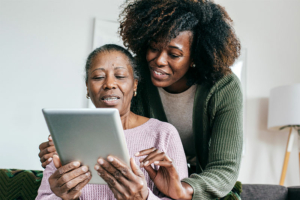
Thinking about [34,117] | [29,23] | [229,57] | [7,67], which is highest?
[29,23]

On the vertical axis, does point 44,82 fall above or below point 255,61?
below

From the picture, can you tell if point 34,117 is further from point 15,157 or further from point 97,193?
point 97,193

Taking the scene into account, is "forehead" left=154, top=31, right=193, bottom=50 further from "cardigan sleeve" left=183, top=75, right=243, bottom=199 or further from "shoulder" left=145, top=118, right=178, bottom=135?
"shoulder" left=145, top=118, right=178, bottom=135

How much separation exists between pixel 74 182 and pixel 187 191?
0.39 m

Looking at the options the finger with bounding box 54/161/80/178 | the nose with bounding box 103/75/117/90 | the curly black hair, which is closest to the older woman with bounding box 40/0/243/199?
the curly black hair

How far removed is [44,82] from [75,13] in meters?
0.73

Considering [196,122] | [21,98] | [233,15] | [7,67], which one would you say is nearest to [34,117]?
[21,98]

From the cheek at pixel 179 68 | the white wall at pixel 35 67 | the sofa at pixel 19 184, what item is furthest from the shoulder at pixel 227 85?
the white wall at pixel 35 67

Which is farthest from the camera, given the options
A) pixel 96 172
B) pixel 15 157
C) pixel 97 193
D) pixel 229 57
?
pixel 15 157

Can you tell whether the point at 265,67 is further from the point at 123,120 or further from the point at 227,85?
the point at 123,120

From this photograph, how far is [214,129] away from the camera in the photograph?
1.48m

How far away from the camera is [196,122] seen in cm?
159

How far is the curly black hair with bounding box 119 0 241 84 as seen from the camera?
1.48m

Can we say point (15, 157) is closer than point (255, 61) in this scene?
Yes
